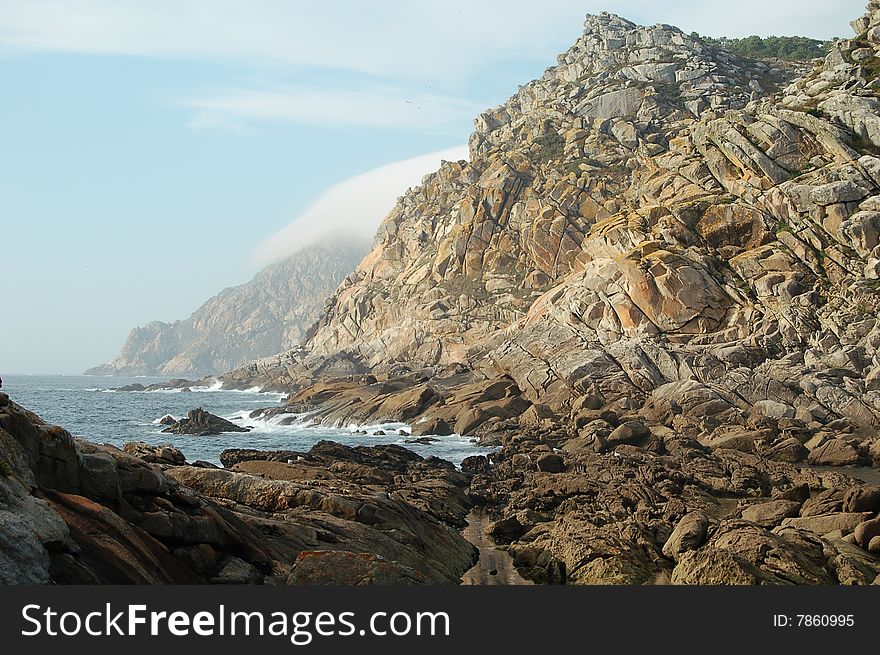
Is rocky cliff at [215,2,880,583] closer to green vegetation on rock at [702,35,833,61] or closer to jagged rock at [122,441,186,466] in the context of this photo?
jagged rock at [122,441,186,466]

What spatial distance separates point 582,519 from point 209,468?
13923 millimetres

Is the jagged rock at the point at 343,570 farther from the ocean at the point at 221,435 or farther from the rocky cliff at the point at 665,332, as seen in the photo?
the ocean at the point at 221,435

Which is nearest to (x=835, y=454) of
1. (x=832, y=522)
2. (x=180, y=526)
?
(x=832, y=522)

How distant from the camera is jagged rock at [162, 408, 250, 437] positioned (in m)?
68.1

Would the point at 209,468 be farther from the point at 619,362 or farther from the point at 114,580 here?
the point at 619,362

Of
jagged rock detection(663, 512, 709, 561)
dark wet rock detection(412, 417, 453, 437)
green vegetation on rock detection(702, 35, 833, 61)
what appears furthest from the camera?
green vegetation on rock detection(702, 35, 833, 61)

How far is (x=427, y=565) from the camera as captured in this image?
2181 cm

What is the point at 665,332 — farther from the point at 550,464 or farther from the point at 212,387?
the point at 212,387

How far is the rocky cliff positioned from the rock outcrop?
4889mm

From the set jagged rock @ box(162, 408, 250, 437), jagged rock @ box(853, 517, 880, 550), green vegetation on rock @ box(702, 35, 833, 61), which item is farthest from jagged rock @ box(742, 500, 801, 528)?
green vegetation on rock @ box(702, 35, 833, 61)

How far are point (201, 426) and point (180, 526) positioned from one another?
2132 inches

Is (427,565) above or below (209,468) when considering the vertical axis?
below

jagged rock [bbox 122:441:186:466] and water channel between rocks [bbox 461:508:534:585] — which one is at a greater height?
jagged rock [bbox 122:441:186:466]

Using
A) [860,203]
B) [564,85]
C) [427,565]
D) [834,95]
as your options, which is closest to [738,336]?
[860,203]
